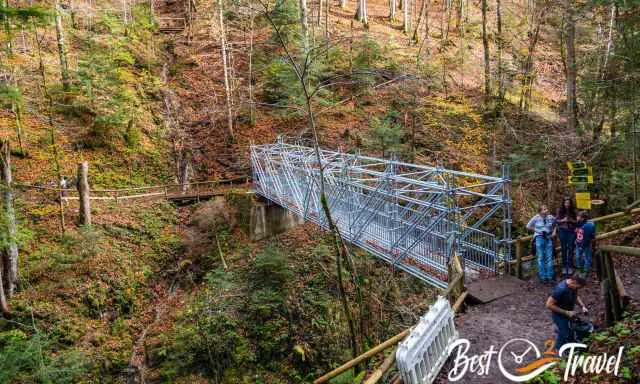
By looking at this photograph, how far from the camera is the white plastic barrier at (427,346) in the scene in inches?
171

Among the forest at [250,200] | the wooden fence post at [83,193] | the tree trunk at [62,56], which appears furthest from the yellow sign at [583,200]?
the tree trunk at [62,56]

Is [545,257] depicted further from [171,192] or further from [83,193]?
[171,192]

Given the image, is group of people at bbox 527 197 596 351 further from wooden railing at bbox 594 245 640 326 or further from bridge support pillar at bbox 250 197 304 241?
bridge support pillar at bbox 250 197 304 241

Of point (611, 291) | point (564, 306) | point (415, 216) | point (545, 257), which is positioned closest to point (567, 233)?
point (545, 257)

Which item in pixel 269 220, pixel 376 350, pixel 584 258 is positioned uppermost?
pixel 376 350

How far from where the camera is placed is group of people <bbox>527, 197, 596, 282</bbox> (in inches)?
284

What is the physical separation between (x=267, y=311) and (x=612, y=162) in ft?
42.5

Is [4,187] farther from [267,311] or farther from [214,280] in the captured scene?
[267,311]

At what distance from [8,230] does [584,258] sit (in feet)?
43.8

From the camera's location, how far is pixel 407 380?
14.4 ft

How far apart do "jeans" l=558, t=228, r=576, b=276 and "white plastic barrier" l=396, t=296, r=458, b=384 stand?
3.25 metres

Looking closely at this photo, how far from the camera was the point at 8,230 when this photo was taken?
10133 millimetres

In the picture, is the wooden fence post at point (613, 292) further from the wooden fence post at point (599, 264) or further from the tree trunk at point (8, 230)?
the tree trunk at point (8, 230)

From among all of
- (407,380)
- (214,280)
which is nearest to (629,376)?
(407,380)
